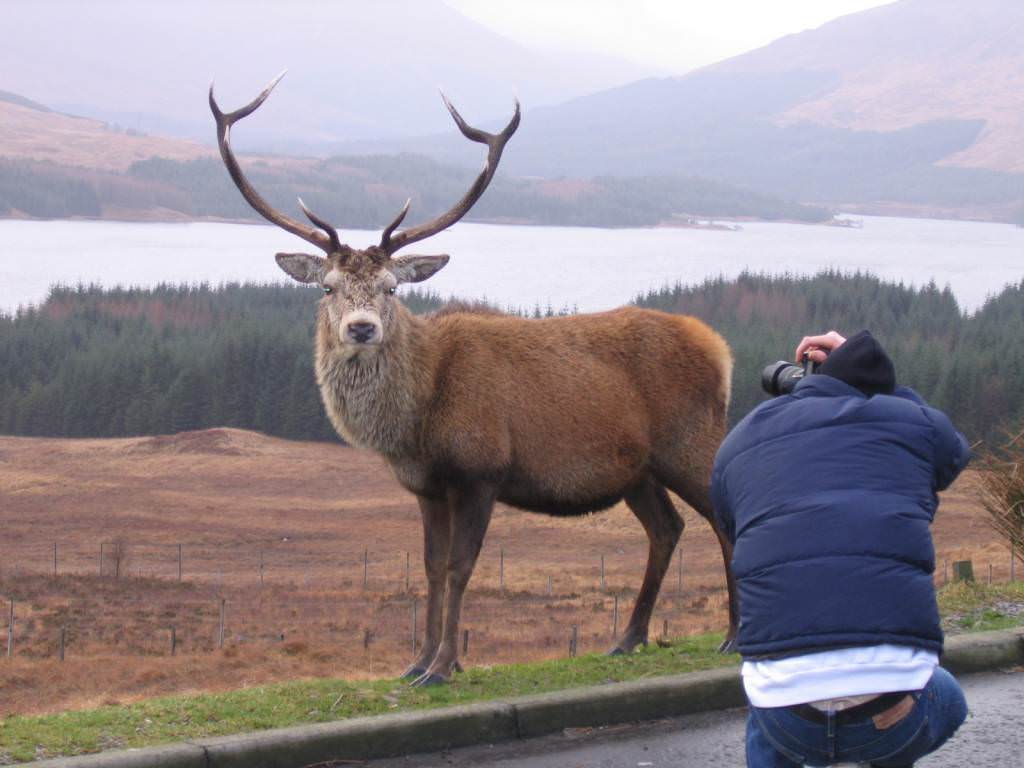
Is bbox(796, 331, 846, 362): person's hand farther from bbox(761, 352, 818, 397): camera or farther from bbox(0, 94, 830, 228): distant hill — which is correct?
bbox(0, 94, 830, 228): distant hill

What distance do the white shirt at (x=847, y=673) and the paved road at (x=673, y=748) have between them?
3.12 meters

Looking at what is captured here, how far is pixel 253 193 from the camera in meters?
10.0

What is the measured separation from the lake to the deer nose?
8411 cm

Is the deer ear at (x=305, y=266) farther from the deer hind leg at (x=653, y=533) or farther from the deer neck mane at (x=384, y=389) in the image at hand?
the deer hind leg at (x=653, y=533)

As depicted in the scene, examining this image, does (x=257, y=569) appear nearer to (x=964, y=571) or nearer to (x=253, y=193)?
(x=964, y=571)

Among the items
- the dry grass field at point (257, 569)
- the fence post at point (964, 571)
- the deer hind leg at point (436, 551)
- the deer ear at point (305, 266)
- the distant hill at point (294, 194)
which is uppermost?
the deer ear at point (305, 266)

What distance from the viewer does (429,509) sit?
9.24m

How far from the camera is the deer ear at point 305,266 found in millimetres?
9276

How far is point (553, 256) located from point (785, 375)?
397ft

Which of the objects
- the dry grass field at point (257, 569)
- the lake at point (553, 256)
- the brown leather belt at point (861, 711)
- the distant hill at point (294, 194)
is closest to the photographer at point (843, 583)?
the brown leather belt at point (861, 711)

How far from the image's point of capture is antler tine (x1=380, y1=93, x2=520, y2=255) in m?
9.38

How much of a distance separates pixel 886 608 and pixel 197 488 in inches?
3206

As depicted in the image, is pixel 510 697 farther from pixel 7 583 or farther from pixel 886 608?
pixel 7 583

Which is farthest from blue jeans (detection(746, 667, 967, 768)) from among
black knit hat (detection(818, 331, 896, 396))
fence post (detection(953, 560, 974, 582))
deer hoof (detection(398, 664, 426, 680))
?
fence post (detection(953, 560, 974, 582))
